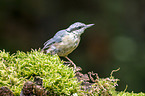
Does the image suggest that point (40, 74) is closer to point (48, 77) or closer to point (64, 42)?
point (48, 77)

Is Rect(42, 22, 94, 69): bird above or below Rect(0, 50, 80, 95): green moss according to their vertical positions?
above

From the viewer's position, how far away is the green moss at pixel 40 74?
6.15ft

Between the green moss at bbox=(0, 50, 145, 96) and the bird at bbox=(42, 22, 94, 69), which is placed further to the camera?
the bird at bbox=(42, 22, 94, 69)

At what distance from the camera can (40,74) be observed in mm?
1955

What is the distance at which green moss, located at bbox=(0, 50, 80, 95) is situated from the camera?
1876 mm

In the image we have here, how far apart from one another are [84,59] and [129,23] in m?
1.26

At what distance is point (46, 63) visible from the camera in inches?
82.0

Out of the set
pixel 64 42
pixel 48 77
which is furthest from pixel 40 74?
pixel 64 42

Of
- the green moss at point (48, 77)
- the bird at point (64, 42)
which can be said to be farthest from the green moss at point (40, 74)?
the bird at point (64, 42)

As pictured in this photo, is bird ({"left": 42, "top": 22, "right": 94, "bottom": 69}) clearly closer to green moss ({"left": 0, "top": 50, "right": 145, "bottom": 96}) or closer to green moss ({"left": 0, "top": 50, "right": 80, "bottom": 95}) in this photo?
green moss ({"left": 0, "top": 50, "right": 145, "bottom": 96})

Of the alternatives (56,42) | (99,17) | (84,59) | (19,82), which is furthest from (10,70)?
(99,17)

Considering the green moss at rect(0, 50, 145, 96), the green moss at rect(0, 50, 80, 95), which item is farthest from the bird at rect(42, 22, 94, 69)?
the green moss at rect(0, 50, 80, 95)

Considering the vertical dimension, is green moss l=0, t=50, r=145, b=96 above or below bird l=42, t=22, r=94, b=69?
below

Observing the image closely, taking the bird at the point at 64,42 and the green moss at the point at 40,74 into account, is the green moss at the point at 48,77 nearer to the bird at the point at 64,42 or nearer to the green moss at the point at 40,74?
the green moss at the point at 40,74
